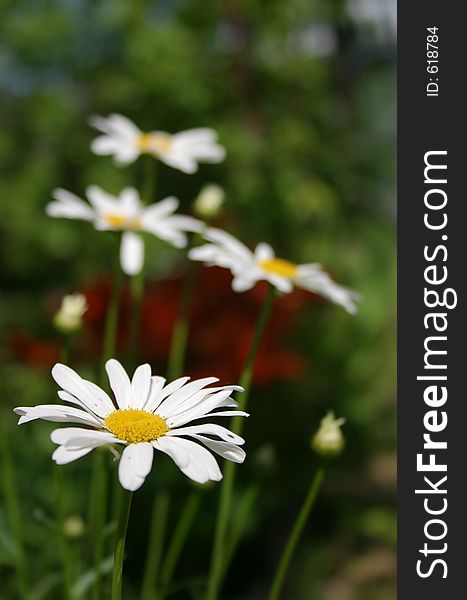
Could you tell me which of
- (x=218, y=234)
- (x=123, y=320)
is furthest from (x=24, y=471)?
(x=218, y=234)

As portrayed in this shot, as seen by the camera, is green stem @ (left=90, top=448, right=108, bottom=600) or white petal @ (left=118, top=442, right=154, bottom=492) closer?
white petal @ (left=118, top=442, right=154, bottom=492)

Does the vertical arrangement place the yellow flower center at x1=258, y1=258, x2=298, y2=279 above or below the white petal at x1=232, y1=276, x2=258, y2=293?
above

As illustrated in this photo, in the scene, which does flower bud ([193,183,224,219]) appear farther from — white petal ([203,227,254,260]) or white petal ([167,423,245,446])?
white petal ([167,423,245,446])

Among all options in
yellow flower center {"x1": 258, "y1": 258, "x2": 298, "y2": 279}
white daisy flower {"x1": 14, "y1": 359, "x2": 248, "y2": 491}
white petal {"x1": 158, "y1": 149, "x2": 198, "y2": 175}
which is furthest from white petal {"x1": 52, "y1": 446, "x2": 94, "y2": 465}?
white petal {"x1": 158, "y1": 149, "x2": 198, "y2": 175}

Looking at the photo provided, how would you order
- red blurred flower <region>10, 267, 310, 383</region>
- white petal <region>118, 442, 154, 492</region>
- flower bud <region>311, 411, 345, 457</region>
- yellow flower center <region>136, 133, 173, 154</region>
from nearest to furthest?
white petal <region>118, 442, 154, 492</region>, flower bud <region>311, 411, 345, 457</region>, yellow flower center <region>136, 133, 173, 154</region>, red blurred flower <region>10, 267, 310, 383</region>

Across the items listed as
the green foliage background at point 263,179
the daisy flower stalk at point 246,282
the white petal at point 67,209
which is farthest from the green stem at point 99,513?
the green foliage background at point 263,179

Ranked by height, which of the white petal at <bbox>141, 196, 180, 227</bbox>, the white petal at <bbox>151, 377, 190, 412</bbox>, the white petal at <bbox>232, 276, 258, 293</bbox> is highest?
the white petal at <bbox>141, 196, 180, 227</bbox>

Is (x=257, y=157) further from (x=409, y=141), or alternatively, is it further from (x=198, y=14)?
(x=409, y=141)

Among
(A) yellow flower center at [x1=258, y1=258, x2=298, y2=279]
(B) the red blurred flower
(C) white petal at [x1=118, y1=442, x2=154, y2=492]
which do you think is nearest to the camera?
(C) white petal at [x1=118, y1=442, x2=154, y2=492]
